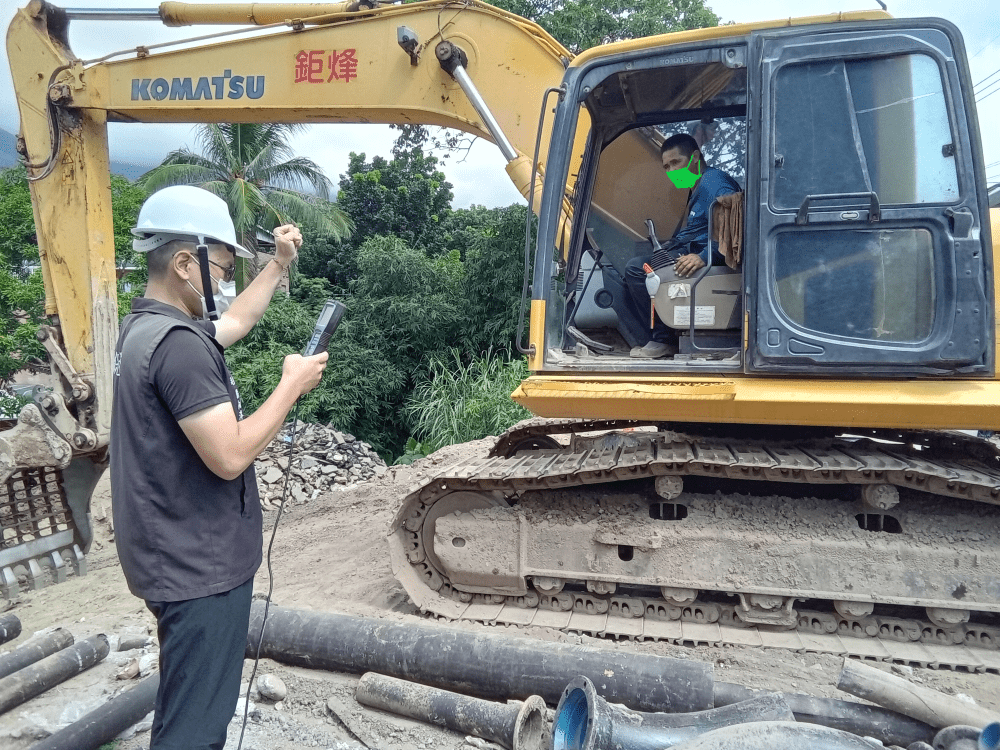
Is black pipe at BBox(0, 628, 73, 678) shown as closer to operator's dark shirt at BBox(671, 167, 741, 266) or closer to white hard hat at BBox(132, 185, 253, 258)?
white hard hat at BBox(132, 185, 253, 258)

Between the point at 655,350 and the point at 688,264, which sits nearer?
the point at 688,264

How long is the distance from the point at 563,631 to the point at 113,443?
2424 mm

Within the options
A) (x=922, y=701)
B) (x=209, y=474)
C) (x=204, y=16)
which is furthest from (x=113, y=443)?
(x=204, y=16)

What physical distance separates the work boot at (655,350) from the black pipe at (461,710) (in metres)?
1.89

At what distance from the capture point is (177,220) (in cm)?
187

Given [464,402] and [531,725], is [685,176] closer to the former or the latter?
[531,725]

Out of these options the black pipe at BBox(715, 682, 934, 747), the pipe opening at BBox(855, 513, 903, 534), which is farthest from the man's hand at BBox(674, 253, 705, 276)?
the black pipe at BBox(715, 682, 934, 747)

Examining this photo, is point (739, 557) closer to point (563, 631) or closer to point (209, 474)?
point (563, 631)

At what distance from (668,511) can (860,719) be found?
1.33 meters

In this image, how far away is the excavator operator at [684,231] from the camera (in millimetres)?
3680

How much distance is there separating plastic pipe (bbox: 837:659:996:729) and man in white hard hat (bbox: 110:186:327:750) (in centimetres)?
205

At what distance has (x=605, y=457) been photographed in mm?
3545

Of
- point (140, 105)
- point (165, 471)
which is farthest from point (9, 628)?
point (140, 105)

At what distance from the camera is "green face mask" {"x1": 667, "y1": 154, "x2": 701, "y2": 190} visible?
12.9 feet
